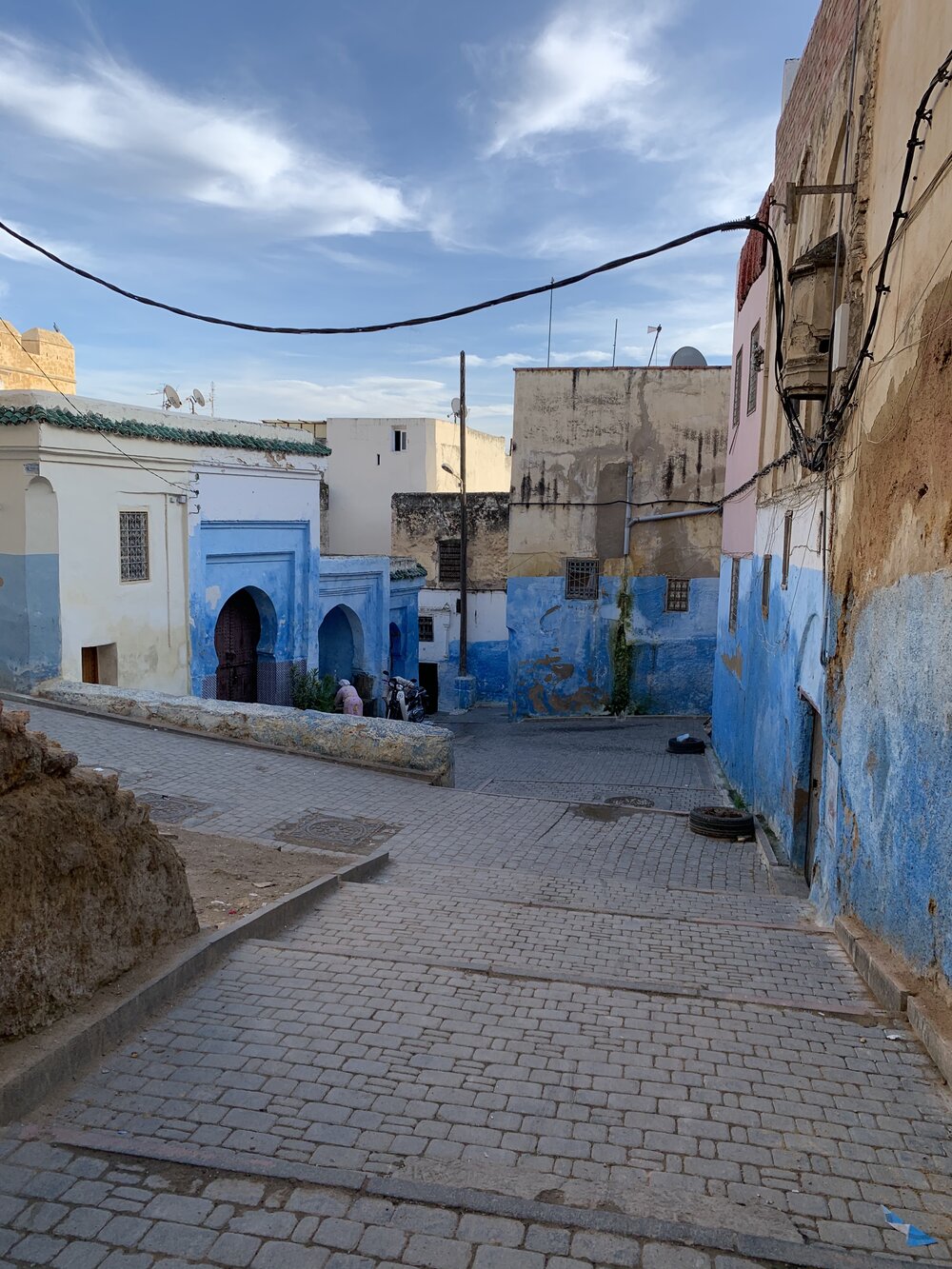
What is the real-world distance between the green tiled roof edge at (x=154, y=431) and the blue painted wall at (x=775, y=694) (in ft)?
28.3

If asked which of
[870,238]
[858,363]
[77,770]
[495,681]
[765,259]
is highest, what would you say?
[765,259]

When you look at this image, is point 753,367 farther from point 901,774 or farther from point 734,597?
point 901,774

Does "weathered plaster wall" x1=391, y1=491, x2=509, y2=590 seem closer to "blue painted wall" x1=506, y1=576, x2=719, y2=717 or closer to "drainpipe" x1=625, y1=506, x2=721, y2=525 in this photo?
"blue painted wall" x1=506, y1=576, x2=719, y2=717

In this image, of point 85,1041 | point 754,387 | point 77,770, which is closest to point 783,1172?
point 85,1041

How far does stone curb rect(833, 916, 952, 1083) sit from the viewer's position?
4176 millimetres

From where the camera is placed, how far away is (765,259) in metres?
12.6

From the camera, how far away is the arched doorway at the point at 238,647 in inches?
712

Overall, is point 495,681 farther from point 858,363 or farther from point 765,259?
point 858,363

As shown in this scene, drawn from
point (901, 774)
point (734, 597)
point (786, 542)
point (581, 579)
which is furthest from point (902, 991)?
point (581, 579)

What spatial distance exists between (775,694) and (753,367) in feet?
17.0

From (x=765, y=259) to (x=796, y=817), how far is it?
299 inches

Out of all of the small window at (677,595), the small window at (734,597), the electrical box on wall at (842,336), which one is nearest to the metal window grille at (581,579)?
the small window at (677,595)

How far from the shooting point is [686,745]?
1773cm

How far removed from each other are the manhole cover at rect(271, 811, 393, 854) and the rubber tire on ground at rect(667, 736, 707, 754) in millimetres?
9698
